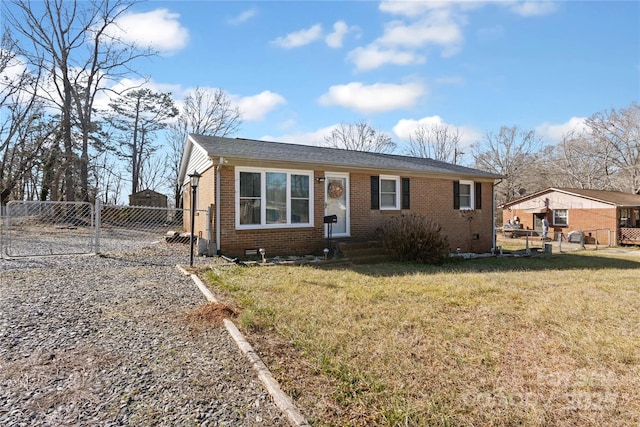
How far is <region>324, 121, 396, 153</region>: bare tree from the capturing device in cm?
3747

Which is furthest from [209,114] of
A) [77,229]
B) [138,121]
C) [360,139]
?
[77,229]

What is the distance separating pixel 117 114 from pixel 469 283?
103 feet

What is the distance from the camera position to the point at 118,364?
2.86 meters

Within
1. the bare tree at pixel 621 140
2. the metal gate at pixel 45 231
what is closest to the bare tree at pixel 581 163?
the bare tree at pixel 621 140

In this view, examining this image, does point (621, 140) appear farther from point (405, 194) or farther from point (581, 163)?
point (405, 194)

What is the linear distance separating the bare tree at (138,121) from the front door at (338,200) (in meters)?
25.7

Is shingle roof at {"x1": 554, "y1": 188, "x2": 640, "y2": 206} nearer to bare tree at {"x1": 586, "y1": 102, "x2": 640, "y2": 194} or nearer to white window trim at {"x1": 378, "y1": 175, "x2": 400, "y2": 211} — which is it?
bare tree at {"x1": 586, "y1": 102, "x2": 640, "y2": 194}

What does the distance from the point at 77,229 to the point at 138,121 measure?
1659 centimetres

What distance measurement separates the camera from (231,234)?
8.86 meters

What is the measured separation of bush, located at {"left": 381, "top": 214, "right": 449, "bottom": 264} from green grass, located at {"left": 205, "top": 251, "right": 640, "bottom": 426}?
2.93m

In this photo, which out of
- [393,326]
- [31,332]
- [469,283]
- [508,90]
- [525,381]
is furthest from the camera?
[508,90]

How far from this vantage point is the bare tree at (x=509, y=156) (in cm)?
3612

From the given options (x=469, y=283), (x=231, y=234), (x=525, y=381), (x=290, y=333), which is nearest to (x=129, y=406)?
(x=290, y=333)

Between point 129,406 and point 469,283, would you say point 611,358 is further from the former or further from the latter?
point 129,406
